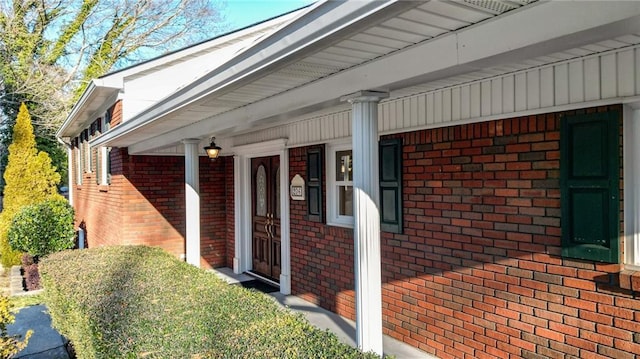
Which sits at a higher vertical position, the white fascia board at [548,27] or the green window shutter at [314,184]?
the white fascia board at [548,27]

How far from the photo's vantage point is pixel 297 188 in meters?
6.43

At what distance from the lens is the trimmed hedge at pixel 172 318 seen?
2.38 m

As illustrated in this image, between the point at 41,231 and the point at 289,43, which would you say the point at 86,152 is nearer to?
the point at 41,231

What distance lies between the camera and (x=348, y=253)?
17.9ft

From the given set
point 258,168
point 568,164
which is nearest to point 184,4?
point 258,168

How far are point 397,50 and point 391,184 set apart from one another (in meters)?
2.27

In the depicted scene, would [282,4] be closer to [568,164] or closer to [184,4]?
[184,4]

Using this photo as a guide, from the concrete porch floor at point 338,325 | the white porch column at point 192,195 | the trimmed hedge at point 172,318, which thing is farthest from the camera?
the white porch column at point 192,195

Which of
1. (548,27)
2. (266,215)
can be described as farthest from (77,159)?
(548,27)

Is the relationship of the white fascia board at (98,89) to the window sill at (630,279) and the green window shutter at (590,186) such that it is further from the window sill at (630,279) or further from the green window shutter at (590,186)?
the window sill at (630,279)

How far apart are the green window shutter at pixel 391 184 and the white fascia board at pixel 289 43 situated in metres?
2.00

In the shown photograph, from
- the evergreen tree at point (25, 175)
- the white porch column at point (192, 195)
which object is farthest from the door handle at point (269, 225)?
the evergreen tree at point (25, 175)

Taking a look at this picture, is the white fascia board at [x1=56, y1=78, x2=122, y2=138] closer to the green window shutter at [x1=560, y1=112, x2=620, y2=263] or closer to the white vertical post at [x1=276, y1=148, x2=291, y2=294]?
the white vertical post at [x1=276, y1=148, x2=291, y2=294]

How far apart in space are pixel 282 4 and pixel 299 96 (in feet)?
62.3
